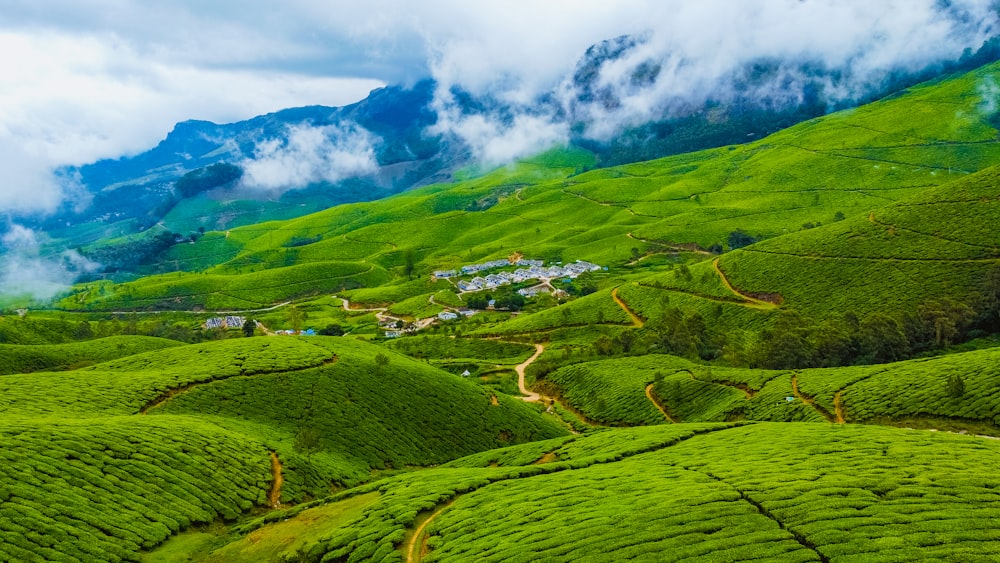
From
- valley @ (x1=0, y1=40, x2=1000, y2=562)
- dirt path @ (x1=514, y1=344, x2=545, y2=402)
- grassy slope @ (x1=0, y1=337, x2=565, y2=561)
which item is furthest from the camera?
dirt path @ (x1=514, y1=344, x2=545, y2=402)

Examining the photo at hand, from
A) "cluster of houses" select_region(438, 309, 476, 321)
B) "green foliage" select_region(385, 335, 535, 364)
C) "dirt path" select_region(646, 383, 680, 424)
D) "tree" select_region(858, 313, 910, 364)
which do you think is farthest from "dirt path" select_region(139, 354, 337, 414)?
"cluster of houses" select_region(438, 309, 476, 321)

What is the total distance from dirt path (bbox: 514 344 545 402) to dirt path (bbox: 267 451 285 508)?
2047 inches

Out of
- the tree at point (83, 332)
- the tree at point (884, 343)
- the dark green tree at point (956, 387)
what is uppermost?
the tree at point (83, 332)

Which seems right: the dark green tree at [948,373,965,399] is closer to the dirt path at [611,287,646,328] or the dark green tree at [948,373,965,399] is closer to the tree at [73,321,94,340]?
the dirt path at [611,287,646,328]

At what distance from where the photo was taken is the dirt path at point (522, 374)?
106938 mm

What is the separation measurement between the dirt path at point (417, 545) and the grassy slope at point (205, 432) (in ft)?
61.4

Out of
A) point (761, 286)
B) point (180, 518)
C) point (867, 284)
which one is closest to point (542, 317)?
point (761, 286)

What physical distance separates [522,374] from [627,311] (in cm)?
4249

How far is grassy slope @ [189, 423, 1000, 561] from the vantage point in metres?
30.5

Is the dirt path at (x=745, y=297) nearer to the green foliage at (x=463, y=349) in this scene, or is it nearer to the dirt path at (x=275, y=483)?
the green foliage at (x=463, y=349)

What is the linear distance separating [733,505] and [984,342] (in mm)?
90298

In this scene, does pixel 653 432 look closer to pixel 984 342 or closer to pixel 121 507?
pixel 121 507

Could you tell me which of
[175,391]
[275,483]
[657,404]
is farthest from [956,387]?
[175,391]

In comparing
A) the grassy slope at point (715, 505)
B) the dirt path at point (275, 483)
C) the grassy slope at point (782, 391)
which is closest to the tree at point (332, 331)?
the grassy slope at point (782, 391)
